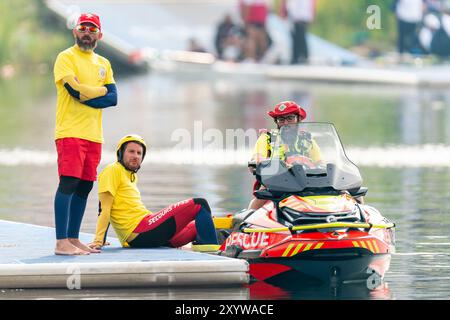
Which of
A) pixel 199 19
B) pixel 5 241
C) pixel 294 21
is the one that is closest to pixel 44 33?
pixel 199 19

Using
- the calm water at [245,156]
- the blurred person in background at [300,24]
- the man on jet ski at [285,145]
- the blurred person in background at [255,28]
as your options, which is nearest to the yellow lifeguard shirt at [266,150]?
the man on jet ski at [285,145]

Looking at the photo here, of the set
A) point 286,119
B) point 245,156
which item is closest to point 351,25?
point 245,156

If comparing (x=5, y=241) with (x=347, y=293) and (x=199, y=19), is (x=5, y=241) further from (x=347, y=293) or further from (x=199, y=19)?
(x=199, y=19)

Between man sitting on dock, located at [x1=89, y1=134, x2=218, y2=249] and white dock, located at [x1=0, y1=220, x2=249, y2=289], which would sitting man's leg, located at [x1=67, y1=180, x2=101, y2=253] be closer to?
man sitting on dock, located at [x1=89, y1=134, x2=218, y2=249]

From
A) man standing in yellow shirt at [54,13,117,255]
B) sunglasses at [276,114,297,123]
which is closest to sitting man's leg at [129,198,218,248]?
man standing in yellow shirt at [54,13,117,255]

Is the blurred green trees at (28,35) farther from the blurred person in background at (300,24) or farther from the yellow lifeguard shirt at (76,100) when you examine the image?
the yellow lifeguard shirt at (76,100)

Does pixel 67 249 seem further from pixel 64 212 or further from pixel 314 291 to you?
pixel 314 291

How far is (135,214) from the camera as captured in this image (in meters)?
14.5

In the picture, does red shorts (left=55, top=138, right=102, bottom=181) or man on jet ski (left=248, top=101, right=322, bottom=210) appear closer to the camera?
red shorts (left=55, top=138, right=102, bottom=181)

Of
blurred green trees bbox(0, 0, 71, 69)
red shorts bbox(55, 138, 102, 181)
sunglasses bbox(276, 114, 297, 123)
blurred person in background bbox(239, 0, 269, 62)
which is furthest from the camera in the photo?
blurred green trees bbox(0, 0, 71, 69)

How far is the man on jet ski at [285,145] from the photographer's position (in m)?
14.4

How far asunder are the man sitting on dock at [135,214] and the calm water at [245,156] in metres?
1.22

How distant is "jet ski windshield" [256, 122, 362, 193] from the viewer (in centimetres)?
1390

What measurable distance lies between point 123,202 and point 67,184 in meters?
0.72
